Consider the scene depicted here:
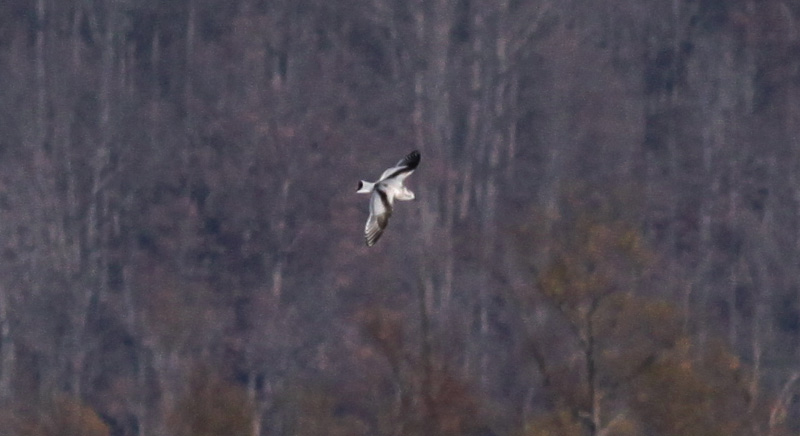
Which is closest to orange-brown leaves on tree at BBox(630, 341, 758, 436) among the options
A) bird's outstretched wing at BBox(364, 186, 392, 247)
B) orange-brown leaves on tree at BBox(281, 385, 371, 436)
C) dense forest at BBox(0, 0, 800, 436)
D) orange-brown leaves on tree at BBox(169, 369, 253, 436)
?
orange-brown leaves on tree at BBox(281, 385, 371, 436)

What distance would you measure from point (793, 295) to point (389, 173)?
27.4 meters

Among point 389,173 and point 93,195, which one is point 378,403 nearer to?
point 389,173

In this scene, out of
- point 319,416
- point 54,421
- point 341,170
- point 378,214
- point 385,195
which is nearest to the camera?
point 378,214

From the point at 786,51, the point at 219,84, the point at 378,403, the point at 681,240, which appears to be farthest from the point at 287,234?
the point at 378,403

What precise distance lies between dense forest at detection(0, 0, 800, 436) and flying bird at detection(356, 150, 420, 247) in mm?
18432

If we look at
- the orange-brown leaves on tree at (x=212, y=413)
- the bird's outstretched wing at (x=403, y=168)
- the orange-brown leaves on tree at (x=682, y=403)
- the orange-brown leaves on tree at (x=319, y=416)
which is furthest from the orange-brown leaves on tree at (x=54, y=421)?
the bird's outstretched wing at (x=403, y=168)

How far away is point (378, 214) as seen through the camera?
54.1 ft

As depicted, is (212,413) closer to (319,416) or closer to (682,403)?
(319,416)

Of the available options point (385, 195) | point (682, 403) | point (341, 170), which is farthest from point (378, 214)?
point (341, 170)

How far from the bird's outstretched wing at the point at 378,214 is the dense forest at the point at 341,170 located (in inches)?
729

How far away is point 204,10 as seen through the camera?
48.1 meters

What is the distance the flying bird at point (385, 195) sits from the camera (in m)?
16.4

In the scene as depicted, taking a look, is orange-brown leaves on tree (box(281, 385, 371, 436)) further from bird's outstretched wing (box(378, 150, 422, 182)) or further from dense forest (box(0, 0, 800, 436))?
bird's outstretched wing (box(378, 150, 422, 182))

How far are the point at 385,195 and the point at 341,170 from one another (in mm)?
27745
